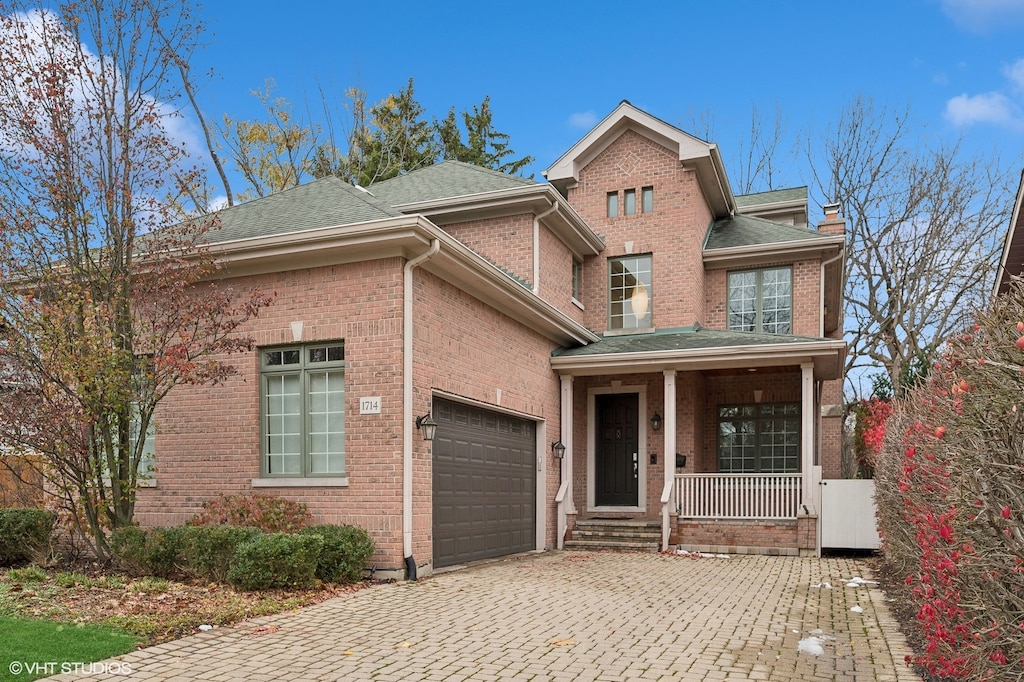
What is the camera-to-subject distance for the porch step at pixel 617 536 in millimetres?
14352

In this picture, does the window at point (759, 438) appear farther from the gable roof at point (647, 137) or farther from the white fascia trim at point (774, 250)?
the gable roof at point (647, 137)

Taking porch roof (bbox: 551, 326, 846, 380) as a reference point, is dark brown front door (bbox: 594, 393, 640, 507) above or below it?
below

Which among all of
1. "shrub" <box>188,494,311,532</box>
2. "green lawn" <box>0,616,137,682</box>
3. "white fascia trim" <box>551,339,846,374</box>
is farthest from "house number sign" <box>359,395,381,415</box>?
"white fascia trim" <box>551,339,846,374</box>

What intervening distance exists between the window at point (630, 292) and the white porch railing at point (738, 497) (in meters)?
4.01

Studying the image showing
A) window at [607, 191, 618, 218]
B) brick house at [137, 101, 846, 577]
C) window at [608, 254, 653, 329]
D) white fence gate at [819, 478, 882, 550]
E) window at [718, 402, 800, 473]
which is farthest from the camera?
window at [607, 191, 618, 218]

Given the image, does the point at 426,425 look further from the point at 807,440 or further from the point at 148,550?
the point at 807,440

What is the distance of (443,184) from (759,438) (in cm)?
869

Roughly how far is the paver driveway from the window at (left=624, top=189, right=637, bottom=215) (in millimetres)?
9392

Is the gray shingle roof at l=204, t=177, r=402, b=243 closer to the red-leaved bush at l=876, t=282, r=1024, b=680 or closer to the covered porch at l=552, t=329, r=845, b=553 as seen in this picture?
the covered porch at l=552, t=329, r=845, b=553

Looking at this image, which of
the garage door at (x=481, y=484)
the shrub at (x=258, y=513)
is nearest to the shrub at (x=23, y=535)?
the shrub at (x=258, y=513)

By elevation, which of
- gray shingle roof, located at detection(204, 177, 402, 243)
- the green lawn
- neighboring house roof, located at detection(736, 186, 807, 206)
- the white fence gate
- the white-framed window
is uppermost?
neighboring house roof, located at detection(736, 186, 807, 206)

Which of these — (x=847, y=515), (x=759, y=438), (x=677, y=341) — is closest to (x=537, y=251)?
(x=677, y=341)

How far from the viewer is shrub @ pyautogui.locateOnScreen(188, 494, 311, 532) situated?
964 cm

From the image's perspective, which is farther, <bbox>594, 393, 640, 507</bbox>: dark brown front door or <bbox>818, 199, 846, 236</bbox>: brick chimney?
<bbox>818, 199, 846, 236</bbox>: brick chimney
